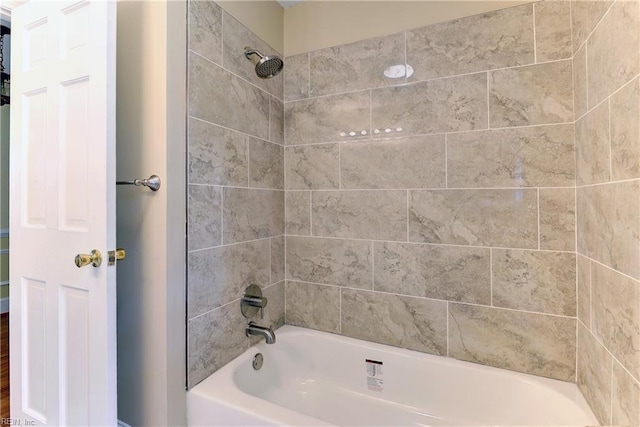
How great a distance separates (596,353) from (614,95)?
866 mm

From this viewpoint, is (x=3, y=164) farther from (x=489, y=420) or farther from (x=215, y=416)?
(x=489, y=420)

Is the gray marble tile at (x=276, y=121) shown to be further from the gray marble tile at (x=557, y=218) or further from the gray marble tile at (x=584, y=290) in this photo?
the gray marble tile at (x=584, y=290)

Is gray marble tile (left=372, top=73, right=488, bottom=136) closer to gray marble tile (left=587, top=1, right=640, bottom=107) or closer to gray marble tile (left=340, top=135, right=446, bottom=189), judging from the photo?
gray marble tile (left=340, top=135, right=446, bottom=189)

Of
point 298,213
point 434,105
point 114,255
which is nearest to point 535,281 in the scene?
point 434,105

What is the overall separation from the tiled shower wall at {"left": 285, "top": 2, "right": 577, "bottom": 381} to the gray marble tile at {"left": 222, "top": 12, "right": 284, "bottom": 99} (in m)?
0.22

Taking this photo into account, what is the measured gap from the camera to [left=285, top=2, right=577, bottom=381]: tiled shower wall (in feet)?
4.23

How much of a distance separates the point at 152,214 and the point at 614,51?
162 centimetres

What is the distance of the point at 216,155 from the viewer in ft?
4.42

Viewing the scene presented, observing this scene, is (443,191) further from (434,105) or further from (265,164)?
(265,164)

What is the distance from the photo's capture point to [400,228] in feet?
5.09

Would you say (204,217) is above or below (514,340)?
above

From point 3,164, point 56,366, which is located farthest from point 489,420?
point 3,164

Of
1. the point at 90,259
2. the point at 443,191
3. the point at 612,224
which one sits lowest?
the point at 90,259

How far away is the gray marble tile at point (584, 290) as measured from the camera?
1119 mm
